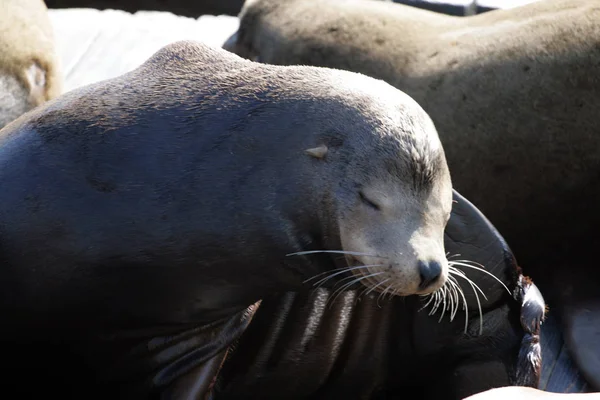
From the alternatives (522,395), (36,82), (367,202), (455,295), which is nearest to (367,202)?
(367,202)

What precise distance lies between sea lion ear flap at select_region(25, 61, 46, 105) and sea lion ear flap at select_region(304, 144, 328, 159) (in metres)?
2.89

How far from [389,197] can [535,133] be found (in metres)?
1.97

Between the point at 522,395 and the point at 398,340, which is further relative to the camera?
the point at 398,340

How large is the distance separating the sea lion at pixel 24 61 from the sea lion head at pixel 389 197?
9.40 ft

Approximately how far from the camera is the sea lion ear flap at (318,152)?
2768 millimetres

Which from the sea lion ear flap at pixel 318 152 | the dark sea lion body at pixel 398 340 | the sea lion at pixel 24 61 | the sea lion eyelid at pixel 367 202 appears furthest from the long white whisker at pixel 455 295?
the sea lion at pixel 24 61

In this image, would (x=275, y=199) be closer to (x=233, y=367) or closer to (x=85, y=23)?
(x=233, y=367)

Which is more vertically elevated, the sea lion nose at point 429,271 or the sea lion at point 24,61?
the sea lion nose at point 429,271

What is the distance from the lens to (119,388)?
10.5 ft

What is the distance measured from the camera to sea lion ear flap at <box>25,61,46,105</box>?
530cm

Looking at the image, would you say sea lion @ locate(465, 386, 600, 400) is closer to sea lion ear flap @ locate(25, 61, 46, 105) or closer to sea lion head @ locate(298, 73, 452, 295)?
sea lion head @ locate(298, 73, 452, 295)

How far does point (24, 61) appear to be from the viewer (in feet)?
17.6

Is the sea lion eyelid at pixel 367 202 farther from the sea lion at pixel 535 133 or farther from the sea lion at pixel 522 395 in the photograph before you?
the sea lion at pixel 535 133

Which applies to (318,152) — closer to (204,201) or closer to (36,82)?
(204,201)
